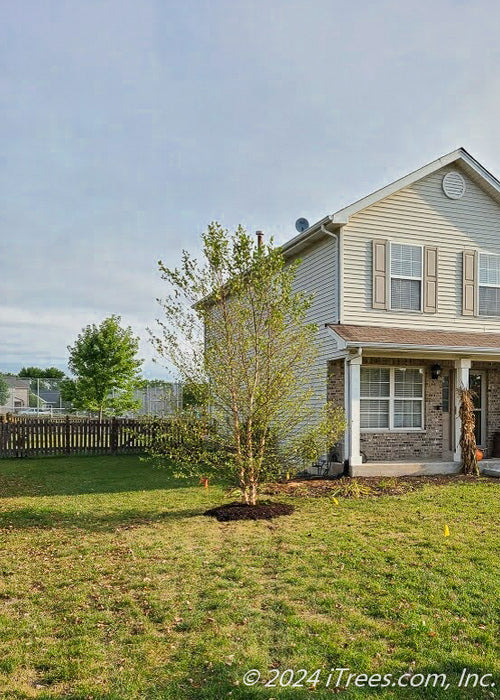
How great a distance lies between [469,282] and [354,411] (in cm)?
510

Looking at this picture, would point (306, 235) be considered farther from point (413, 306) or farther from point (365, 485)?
point (365, 485)

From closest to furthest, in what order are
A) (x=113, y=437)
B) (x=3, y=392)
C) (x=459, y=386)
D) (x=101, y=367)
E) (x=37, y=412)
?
(x=459, y=386) → (x=113, y=437) → (x=101, y=367) → (x=37, y=412) → (x=3, y=392)

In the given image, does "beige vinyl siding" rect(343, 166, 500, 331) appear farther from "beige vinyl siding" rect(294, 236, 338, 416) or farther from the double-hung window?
"beige vinyl siding" rect(294, 236, 338, 416)

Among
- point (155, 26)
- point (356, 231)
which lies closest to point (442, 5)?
point (356, 231)

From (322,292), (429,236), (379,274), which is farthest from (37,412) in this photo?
(429,236)

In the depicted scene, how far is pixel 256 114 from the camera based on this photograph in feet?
47.0

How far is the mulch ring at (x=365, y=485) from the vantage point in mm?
9734

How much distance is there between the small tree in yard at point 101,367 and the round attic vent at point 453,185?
14.2 metres

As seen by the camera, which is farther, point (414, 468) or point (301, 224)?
point (301, 224)

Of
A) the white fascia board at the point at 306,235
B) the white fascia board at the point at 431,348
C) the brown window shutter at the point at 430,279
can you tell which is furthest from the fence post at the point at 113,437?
the brown window shutter at the point at 430,279

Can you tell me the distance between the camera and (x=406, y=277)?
1294 cm

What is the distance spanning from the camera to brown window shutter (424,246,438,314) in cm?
1304

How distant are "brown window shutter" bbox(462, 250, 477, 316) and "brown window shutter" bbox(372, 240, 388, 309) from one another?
239 cm

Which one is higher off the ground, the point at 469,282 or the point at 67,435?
the point at 469,282
